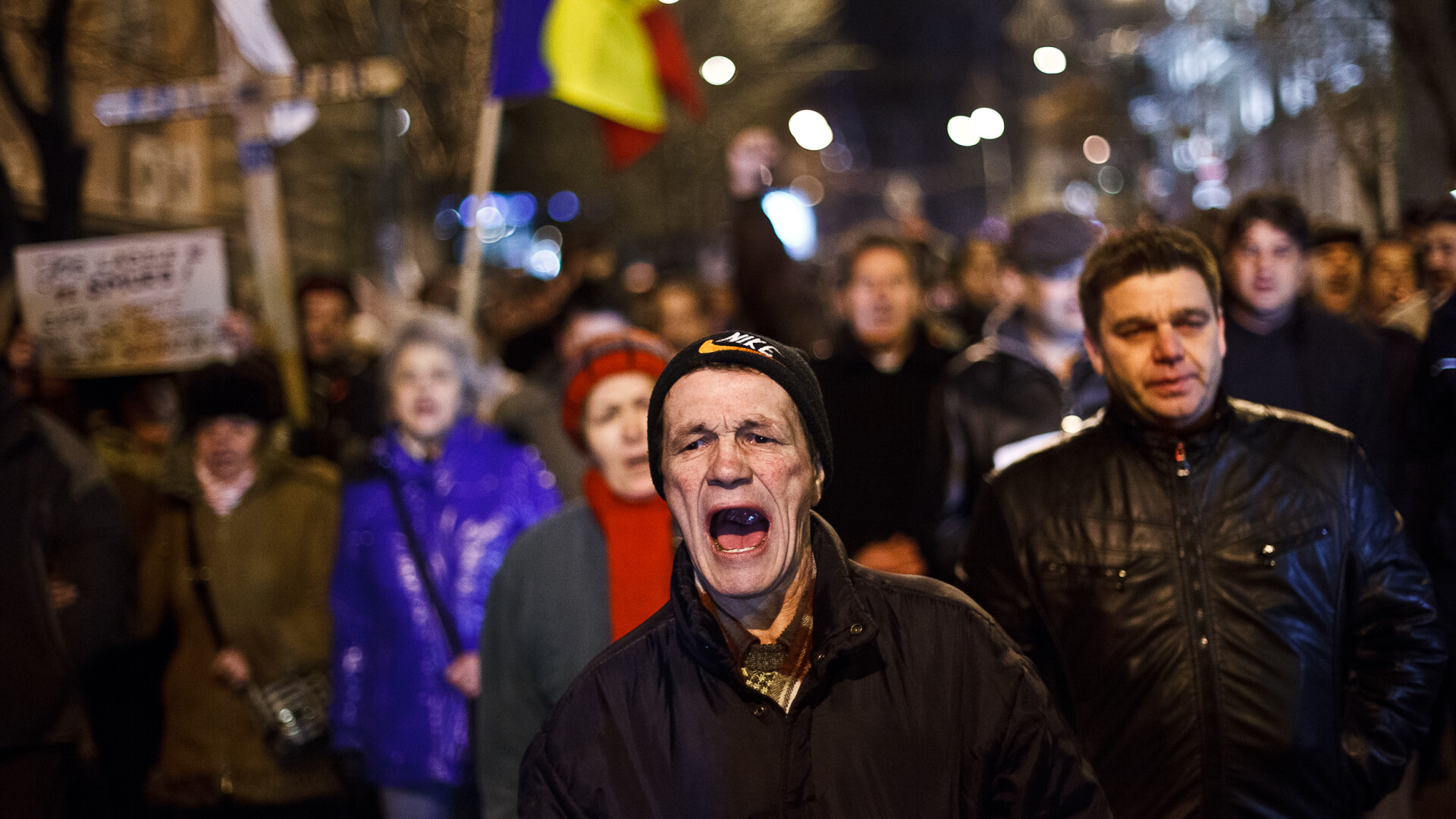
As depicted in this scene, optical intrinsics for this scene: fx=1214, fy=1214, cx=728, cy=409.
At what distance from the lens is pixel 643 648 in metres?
2.25

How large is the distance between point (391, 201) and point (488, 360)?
9.90 ft

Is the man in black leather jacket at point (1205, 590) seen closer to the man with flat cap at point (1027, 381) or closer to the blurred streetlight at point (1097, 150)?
the man with flat cap at point (1027, 381)

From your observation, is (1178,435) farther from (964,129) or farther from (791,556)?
(964,129)

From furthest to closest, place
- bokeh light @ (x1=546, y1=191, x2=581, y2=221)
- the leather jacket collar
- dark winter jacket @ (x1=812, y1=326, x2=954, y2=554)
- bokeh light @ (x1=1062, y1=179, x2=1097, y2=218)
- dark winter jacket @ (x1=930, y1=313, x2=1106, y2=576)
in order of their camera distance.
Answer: bokeh light @ (x1=546, y1=191, x2=581, y2=221), bokeh light @ (x1=1062, y1=179, x2=1097, y2=218), dark winter jacket @ (x1=812, y1=326, x2=954, y2=554), dark winter jacket @ (x1=930, y1=313, x2=1106, y2=576), the leather jacket collar

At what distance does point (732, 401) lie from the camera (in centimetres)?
223

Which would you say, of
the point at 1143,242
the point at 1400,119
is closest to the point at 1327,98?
the point at 1400,119

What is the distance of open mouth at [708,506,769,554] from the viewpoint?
2.24 m

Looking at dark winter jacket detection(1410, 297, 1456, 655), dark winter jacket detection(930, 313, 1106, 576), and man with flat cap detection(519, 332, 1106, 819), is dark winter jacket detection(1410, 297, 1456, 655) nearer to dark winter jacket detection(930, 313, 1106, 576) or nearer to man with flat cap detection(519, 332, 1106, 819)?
dark winter jacket detection(930, 313, 1106, 576)

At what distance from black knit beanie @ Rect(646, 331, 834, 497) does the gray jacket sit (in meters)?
1.29

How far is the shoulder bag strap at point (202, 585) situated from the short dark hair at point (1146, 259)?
3.56m

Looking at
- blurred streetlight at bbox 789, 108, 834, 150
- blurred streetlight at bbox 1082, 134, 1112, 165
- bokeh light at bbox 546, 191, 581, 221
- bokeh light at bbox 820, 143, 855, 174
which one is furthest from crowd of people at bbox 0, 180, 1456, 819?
bokeh light at bbox 820, 143, 855, 174

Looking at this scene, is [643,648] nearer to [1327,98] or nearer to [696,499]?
[696,499]

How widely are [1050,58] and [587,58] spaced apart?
23.0 metres

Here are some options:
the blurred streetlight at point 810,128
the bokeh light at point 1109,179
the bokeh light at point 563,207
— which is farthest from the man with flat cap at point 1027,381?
the bokeh light at point 563,207
